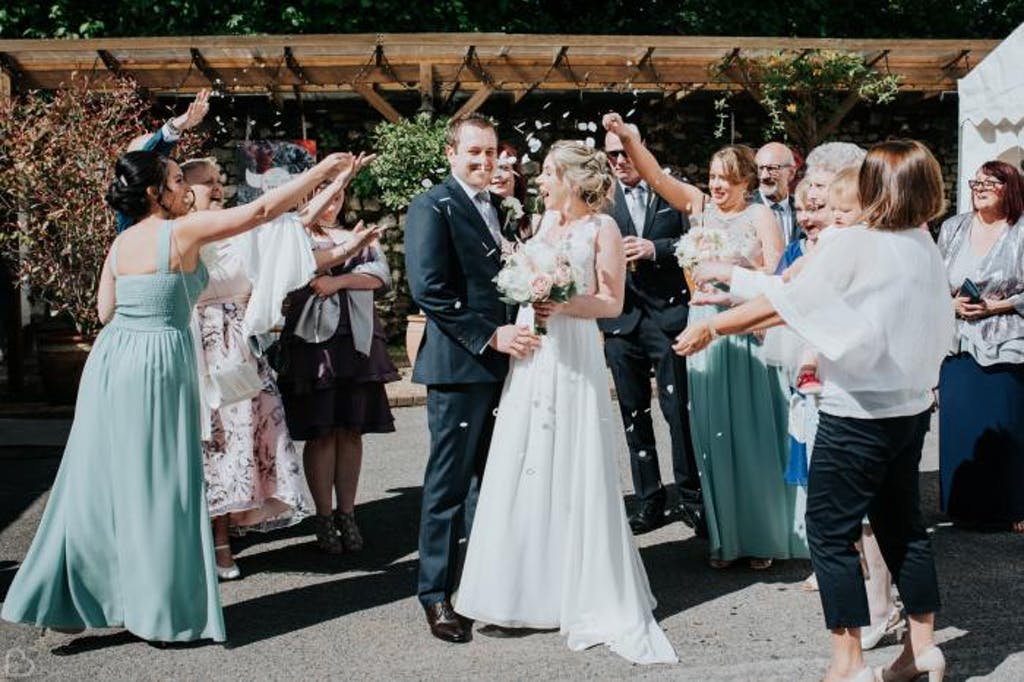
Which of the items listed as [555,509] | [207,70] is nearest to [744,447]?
[555,509]

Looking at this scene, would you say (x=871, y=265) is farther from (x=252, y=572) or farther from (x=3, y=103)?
(x=3, y=103)

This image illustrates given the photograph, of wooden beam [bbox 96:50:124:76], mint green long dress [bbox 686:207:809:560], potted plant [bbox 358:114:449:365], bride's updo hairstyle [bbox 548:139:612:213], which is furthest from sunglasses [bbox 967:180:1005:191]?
wooden beam [bbox 96:50:124:76]

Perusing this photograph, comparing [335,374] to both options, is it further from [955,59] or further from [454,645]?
[955,59]

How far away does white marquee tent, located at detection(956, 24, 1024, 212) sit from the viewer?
342 inches

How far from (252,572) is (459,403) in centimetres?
171

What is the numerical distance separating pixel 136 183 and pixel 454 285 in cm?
133

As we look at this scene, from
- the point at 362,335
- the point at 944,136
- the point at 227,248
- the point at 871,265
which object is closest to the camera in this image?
the point at 871,265

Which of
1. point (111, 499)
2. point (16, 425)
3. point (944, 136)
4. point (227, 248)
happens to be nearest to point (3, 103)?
point (16, 425)

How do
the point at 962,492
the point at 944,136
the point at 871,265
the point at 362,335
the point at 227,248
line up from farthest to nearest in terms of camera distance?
the point at 944,136 → the point at 962,492 → the point at 362,335 → the point at 227,248 → the point at 871,265

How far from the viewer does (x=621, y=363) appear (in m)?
6.75

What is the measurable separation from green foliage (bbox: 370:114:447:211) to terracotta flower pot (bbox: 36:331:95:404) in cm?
449

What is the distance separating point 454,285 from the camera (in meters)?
4.89

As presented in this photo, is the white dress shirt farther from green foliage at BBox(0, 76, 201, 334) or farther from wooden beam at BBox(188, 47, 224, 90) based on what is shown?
wooden beam at BBox(188, 47, 224, 90)

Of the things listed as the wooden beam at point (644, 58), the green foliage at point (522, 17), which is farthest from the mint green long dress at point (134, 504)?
the green foliage at point (522, 17)
